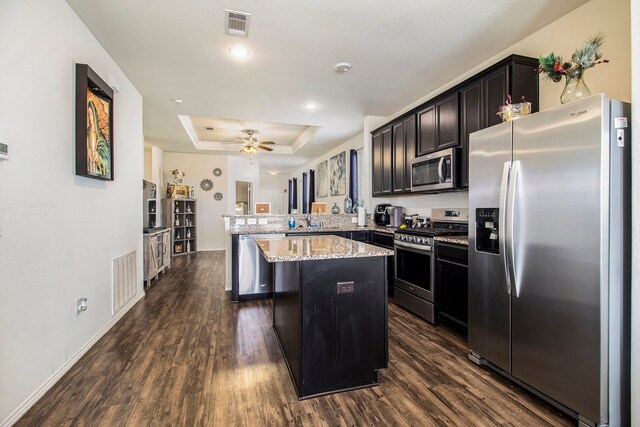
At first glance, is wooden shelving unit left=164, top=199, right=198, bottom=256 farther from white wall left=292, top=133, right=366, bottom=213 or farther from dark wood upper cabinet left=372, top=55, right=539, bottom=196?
dark wood upper cabinet left=372, top=55, right=539, bottom=196

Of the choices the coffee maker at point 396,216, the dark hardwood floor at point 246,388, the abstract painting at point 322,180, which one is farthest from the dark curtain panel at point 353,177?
the dark hardwood floor at point 246,388

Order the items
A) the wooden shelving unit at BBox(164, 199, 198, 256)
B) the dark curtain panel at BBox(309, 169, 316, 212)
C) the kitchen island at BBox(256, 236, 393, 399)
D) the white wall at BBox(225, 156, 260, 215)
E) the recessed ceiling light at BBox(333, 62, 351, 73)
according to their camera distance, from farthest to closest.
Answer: the dark curtain panel at BBox(309, 169, 316, 212), the white wall at BBox(225, 156, 260, 215), the wooden shelving unit at BBox(164, 199, 198, 256), the recessed ceiling light at BBox(333, 62, 351, 73), the kitchen island at BBox(256, 236, 393, 399)

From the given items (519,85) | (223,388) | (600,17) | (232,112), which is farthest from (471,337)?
(232,112)

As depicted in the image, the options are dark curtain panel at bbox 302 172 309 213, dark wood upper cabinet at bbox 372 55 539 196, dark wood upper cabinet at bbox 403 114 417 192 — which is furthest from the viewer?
dark curtain panel at bbox 302 172 309 213

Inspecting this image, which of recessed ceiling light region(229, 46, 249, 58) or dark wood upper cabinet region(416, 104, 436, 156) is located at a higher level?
recessed ceiling light region(229, 46, 249, 58)

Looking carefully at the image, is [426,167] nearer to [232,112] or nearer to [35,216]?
[232,112]

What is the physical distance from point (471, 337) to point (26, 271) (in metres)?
3.02

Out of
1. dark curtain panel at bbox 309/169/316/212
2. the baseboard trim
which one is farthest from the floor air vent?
dark curtain panel at bbox 309/169/316/212

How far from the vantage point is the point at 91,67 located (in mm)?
2602

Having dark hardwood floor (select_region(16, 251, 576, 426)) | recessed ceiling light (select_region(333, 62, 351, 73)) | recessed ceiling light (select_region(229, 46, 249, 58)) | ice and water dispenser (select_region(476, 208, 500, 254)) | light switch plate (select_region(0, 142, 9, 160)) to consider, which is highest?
recessed ceiling light (select_region(333, 62, 351, 73))

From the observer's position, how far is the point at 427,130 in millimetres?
3633

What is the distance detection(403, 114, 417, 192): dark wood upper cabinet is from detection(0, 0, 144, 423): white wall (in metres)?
3.40

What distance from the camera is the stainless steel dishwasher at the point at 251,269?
3.99 m

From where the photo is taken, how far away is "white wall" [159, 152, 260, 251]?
8.37 metres
